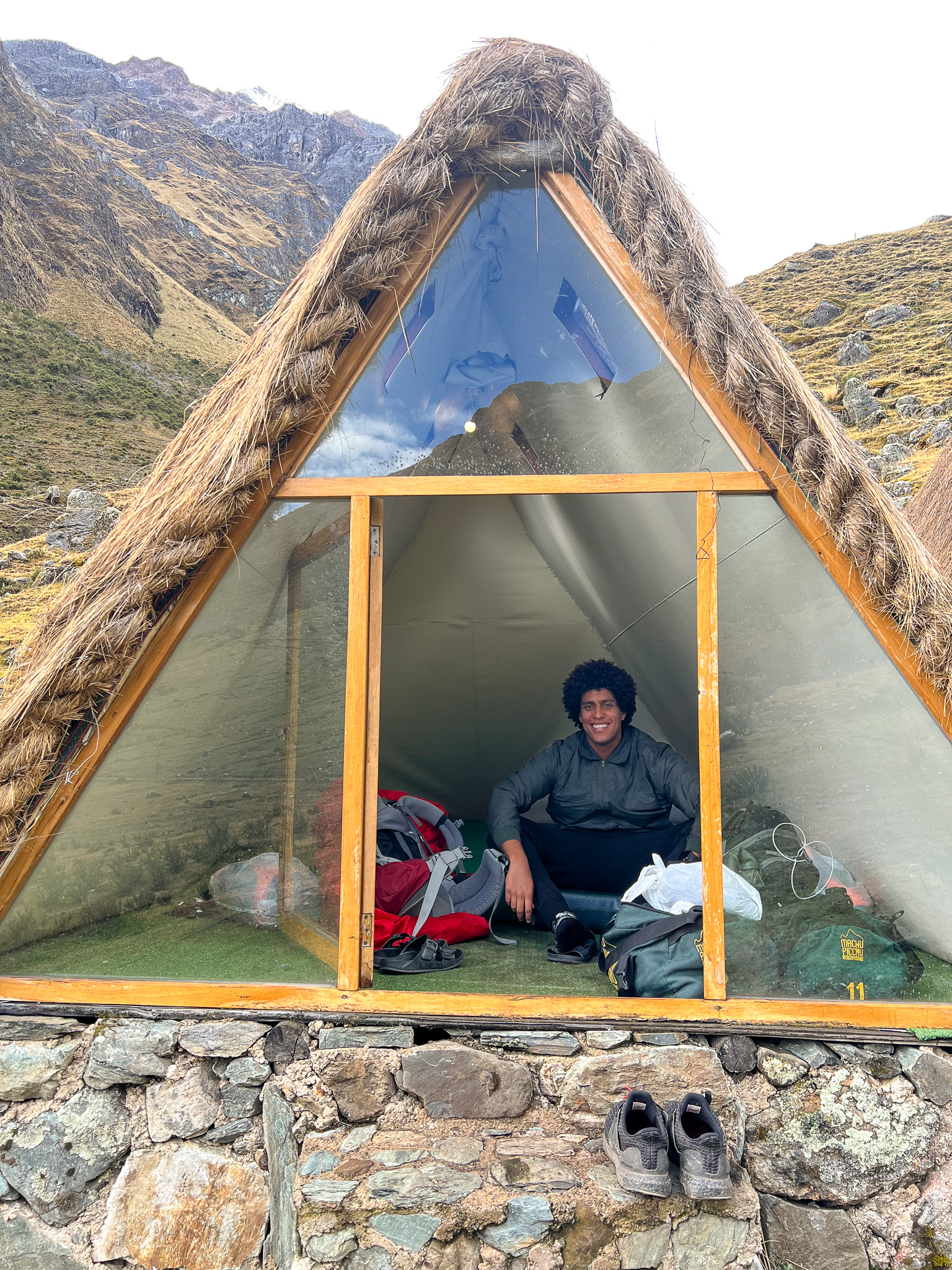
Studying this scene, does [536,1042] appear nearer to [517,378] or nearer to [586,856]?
[586,856]

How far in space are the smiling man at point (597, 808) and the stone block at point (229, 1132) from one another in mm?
1301

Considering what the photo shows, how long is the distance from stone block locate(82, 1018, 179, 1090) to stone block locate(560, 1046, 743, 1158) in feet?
3.76

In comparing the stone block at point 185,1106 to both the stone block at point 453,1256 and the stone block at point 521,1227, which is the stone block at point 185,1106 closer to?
the stone block at point 453,1256

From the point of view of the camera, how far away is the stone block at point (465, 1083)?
229cm

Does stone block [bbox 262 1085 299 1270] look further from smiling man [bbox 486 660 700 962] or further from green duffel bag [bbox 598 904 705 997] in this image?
smiling man [bbox 486 660 700 962]

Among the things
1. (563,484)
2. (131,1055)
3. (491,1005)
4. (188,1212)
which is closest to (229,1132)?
(188,1212)

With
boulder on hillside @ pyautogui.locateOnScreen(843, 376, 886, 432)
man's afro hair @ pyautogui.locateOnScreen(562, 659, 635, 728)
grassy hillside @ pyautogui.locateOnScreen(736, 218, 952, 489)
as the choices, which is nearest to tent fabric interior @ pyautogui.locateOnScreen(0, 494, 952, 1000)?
man's afro hair @ pyautogui.locateOnScreen(562, 659, 635, 728)

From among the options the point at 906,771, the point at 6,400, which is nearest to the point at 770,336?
the point at 906,771

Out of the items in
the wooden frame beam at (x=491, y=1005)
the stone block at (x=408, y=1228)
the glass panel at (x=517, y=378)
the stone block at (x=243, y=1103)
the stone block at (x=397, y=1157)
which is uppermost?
the glass panel at (x=517, y=378)

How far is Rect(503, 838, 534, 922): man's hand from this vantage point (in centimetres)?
321

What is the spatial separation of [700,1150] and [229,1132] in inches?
50.7

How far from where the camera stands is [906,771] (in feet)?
8.07

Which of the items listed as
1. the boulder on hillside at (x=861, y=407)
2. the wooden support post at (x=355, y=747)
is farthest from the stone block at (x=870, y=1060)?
the boulder on hillside at (x=861, y=407)

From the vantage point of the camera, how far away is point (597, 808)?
3.53 metres
